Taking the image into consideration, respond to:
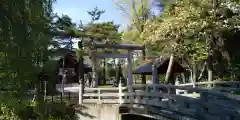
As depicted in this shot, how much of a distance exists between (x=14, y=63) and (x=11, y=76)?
17.1 inches

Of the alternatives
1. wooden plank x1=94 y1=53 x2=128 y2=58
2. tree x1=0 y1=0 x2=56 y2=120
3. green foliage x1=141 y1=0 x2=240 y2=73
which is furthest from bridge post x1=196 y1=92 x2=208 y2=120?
green foliage x1=141 y1=0 x2=240 y2=73

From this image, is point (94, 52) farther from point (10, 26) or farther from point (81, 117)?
point (10, 26)

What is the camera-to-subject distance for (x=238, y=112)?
239 inches

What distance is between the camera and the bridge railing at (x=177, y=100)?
705cm

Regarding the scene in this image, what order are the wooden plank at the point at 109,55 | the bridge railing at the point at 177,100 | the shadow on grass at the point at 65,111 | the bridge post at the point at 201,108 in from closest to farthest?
the bridge railing at the point at 177,100, the bridge post at the point at 201,108, the shadow on grass at the point at 65,111, the wooden plank at the point at 109,55

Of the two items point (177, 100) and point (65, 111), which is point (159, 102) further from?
point (65, 111)

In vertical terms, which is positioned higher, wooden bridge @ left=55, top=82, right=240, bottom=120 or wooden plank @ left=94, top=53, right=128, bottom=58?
wooden plank @ left=94, top=53, right=128, bottom=58

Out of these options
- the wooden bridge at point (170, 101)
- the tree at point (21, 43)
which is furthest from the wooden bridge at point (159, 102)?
the tree at point (21, 43)

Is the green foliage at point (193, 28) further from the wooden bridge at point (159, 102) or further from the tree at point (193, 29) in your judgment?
the wooden bridge at point (159, 102)

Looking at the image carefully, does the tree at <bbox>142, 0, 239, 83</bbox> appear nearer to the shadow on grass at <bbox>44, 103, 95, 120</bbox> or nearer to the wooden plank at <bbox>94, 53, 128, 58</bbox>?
the wooden plank at <bbox>94, 53, 128, 58</bbox>

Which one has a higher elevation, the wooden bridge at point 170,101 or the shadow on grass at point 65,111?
the wooden bridge at point 170,101

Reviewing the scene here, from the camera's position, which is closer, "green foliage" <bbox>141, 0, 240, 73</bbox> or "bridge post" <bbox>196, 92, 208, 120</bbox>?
"bridge post" <bbox>196, 92, 208, 120</bbox>

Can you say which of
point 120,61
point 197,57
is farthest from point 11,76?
point 120,61

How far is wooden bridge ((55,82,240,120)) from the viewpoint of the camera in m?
7.33
